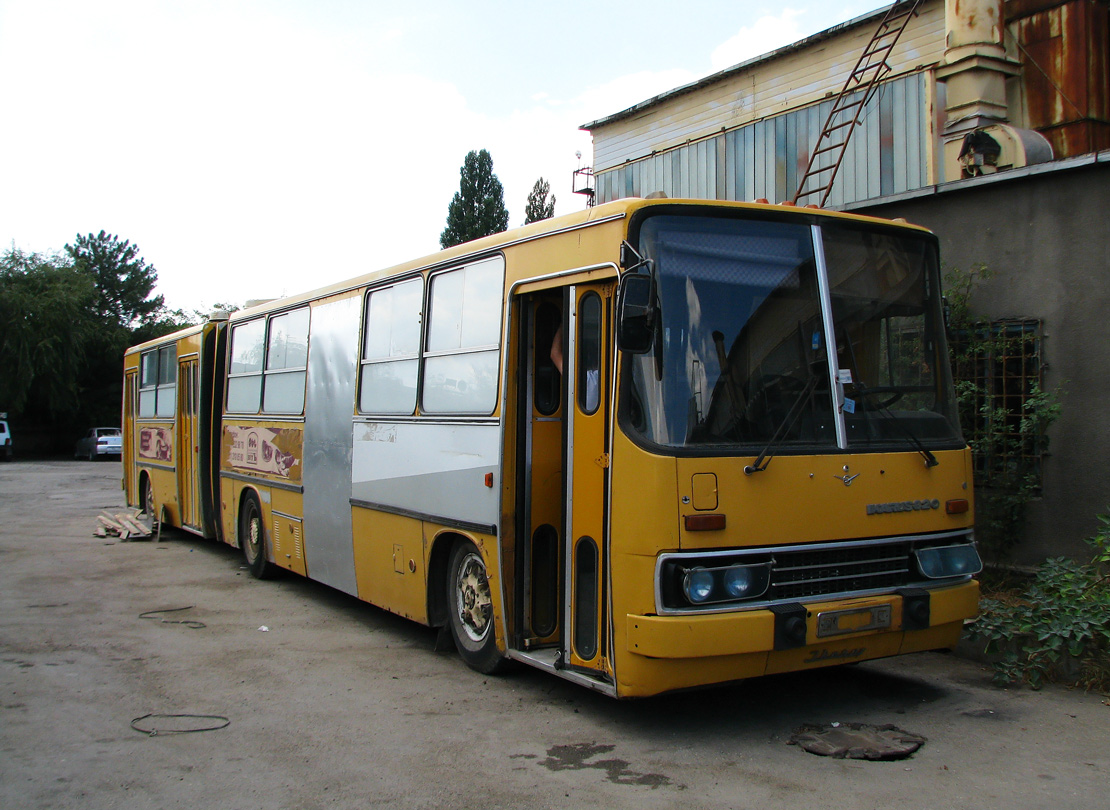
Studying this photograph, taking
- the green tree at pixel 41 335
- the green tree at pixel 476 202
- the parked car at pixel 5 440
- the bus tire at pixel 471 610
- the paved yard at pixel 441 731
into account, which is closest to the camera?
the paved yard at pixel 441 731

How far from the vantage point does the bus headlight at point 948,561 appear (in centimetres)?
572

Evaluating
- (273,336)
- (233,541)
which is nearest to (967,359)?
(273,336)

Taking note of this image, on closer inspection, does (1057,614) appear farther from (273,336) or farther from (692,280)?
(273,336)

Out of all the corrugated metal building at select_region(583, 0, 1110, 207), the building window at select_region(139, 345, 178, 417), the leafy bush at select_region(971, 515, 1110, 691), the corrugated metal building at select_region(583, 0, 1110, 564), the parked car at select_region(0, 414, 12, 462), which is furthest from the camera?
the parked car at select_region(0, 414, 12, 462)

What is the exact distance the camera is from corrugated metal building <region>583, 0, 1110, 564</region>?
8.15m

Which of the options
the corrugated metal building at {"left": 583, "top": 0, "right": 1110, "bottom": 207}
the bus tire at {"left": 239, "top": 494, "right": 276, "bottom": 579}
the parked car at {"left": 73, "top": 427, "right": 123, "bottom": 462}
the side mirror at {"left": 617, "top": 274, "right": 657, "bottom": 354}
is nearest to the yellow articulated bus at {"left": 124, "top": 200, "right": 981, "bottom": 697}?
the side mirror at {"left": 617, "top": 274, "right": 657, "bottom": 354}

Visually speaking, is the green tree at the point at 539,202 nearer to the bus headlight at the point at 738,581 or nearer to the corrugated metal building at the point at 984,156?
the corrugated metal building at the point at 984,156

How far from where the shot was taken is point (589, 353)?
570cm

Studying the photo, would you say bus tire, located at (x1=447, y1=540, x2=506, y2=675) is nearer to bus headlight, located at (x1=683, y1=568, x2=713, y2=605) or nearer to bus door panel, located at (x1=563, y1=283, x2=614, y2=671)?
bus door panel, located at (x1=563, y1=283, x2=614, y2=671)

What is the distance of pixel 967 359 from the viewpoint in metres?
8.78

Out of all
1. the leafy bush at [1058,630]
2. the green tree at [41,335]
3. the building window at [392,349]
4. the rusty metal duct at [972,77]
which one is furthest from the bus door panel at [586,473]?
the green tree at [41,335]

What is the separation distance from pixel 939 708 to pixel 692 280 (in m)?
2.99

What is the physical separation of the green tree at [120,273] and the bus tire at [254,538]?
7248cm

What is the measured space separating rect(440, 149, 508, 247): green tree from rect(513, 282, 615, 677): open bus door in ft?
191
